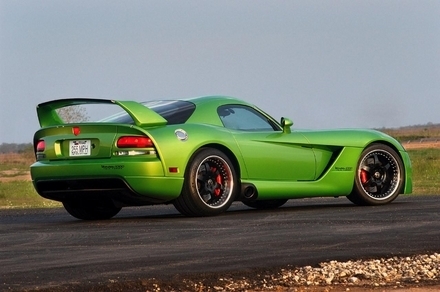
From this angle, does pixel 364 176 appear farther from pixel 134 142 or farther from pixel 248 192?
pixel 134 142

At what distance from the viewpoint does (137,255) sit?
8.61 meters

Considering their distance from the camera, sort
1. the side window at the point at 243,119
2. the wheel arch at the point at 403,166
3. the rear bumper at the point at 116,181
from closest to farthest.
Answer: the rear bumper at the point at 116,181 < the side window at the point at 243,119 < the wheel arch at the point at 403,166

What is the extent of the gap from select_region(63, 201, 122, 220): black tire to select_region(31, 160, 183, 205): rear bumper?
2.72ft

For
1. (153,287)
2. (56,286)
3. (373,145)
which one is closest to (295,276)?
(153,287)

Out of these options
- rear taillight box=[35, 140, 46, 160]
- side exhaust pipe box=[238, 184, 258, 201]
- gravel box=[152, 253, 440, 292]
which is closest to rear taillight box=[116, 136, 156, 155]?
rear taillight box=[35, 140, 46, 160]

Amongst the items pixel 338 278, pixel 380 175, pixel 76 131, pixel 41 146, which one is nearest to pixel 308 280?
pixel 338 278

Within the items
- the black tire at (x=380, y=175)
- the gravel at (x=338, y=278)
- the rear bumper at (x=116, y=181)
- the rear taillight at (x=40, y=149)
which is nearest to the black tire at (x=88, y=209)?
the rear taillight at (x=40, y=149)

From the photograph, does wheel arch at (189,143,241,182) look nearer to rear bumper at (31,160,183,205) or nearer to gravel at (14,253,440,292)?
rear bumper at (31,160,183,205)

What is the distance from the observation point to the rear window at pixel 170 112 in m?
12.4

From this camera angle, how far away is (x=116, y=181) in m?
11.9

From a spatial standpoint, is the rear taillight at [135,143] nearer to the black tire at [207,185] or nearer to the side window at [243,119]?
the black tire at [207,185]

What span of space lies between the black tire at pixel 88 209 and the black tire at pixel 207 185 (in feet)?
4.13

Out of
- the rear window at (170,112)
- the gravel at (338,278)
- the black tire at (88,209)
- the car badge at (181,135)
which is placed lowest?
the black tire at (88,209)

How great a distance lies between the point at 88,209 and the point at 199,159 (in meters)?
1.74
